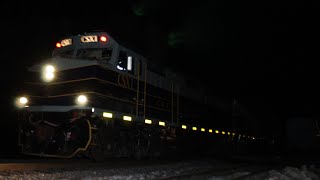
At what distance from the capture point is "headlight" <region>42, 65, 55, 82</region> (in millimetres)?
12547

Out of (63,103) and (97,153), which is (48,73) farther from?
(97,153)

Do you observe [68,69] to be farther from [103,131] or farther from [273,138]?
[273,138]

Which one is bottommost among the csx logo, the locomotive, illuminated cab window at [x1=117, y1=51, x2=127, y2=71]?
the locomotive

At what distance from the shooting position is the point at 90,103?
12.0 m

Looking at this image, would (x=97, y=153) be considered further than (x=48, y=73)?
No

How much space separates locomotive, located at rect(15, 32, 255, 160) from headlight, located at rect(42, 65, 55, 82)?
0.08 ft

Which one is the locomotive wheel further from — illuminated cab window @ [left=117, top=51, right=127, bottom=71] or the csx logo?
the csx logo

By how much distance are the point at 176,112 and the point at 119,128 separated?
191 inches

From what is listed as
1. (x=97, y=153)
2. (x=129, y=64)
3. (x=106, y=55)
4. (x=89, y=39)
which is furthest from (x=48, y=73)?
(x=97, y=153)

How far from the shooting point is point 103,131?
40.5 feet

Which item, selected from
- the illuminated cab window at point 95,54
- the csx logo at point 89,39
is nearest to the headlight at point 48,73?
the illuminated cab window at point 95,54

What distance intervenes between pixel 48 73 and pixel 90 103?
178cm

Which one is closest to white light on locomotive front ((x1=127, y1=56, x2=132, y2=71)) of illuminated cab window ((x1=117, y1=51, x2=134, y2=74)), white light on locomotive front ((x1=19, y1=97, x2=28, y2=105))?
illuminated cab window ((x1=117, y1=51, x2=134, y2=74))

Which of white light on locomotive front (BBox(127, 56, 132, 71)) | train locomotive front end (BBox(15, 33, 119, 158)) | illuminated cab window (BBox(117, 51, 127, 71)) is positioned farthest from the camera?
white light on locomotive front (BBox(127, 56, 132, 71))
